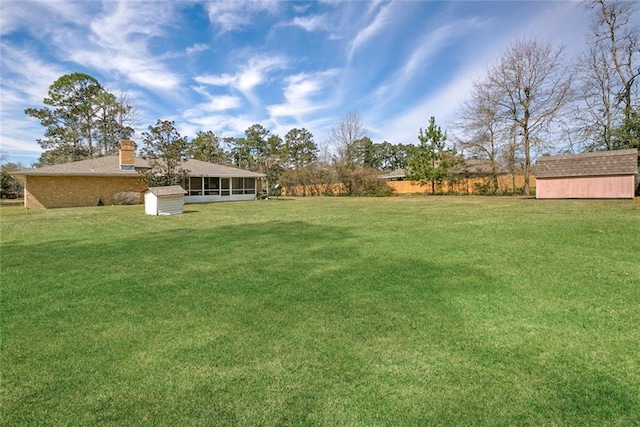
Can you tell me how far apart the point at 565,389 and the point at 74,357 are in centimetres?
361

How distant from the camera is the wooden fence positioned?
3017cm

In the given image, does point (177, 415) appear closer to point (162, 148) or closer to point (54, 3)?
point (54, 3)

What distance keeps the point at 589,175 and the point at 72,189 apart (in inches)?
1253

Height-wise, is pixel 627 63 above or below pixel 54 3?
above

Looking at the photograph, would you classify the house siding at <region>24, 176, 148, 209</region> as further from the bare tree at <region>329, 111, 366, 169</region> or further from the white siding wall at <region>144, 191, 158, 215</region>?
the bare tree at <region>329, 111, 366, 169</region>

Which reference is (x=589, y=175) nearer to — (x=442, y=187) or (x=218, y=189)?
(x=442, y=187)

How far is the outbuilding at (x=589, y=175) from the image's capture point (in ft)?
59.9

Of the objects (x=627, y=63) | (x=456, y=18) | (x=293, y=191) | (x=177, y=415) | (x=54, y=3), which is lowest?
(x=177, y=415)

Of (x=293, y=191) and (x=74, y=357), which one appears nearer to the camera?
(x=74, y=357)

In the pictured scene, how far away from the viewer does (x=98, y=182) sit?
21.0 meters

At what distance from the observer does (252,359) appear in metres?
2.53

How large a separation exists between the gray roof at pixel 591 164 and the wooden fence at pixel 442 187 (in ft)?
23.1

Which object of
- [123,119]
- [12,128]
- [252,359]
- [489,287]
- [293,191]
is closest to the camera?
[252,359]

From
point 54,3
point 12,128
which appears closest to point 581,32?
point 54,3
